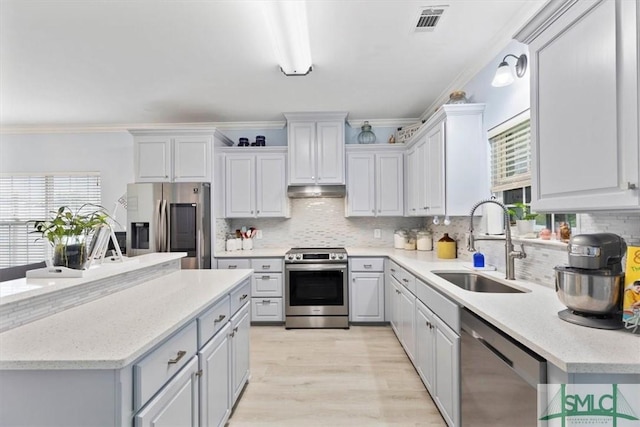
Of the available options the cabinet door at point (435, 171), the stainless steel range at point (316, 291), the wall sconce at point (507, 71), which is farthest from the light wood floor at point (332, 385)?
the wall sconce at point (507, 71)

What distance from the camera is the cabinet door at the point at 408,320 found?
2.55 metres

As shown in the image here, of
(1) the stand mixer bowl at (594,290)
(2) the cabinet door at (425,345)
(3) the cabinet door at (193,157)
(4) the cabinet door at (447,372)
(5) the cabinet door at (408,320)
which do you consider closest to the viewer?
(1) the stand mixer bowl at (594,290)

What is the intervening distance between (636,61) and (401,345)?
2786 millimetres

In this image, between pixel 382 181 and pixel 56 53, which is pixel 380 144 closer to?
pixel 382 181

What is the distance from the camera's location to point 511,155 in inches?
93.0

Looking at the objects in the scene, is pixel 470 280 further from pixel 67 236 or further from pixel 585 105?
pixel 67 236

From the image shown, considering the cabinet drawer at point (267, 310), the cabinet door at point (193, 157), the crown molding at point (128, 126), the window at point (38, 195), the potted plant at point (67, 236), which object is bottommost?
the cabinet drawer at point (267, 310)

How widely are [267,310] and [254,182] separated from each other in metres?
1.64

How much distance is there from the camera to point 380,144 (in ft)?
13.3

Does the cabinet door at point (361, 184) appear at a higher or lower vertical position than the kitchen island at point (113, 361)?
higher

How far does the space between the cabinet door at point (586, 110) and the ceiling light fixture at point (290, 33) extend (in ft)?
4.31

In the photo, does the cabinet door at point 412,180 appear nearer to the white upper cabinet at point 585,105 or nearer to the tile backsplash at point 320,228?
the tile backsplash at point 320,228

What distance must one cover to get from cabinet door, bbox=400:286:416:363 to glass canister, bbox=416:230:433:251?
109cm

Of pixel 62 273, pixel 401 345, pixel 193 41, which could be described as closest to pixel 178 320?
pixel 62 273
